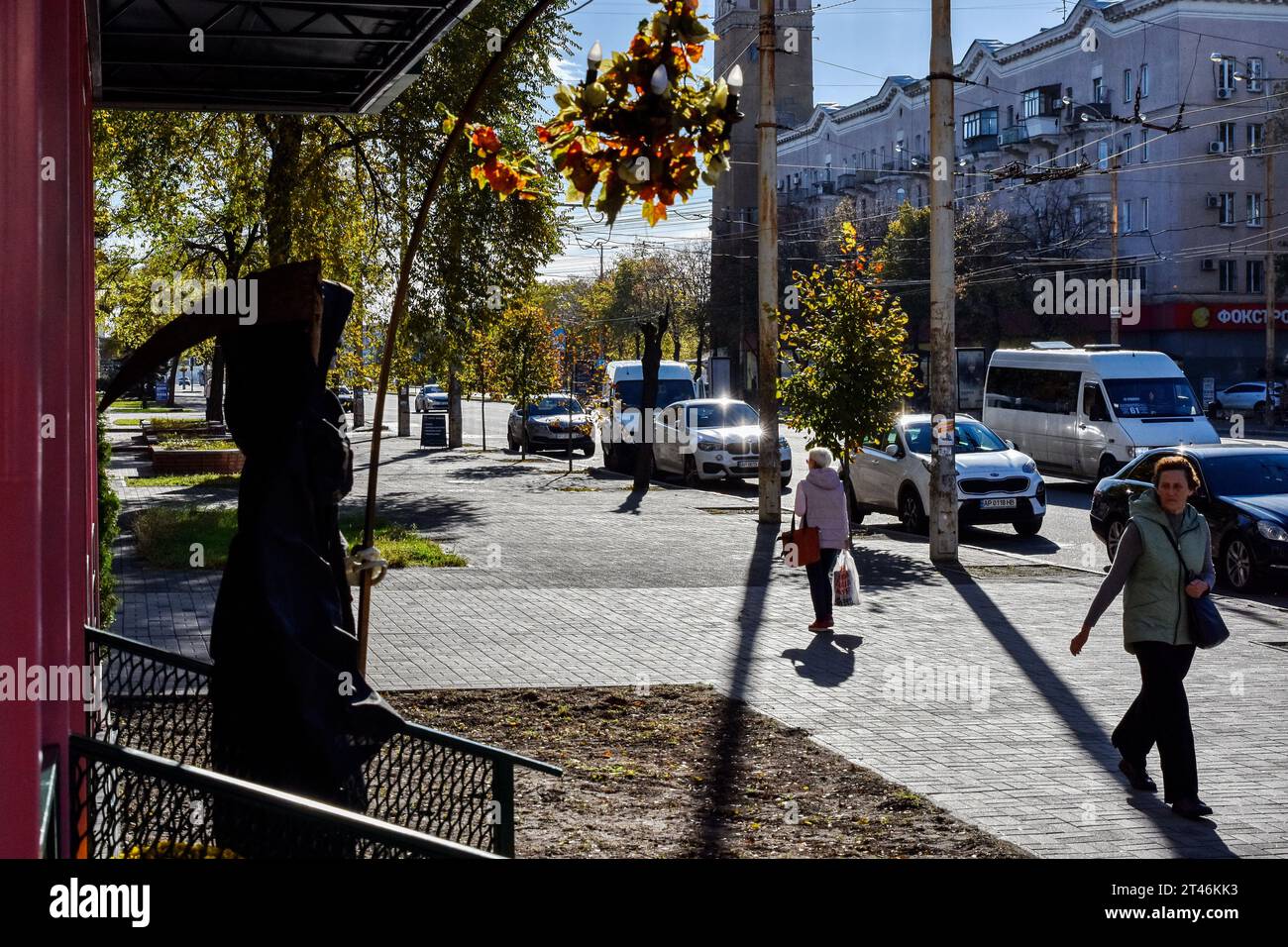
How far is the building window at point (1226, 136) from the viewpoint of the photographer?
6386 cm

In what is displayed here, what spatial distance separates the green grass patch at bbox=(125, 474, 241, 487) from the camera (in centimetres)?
2784

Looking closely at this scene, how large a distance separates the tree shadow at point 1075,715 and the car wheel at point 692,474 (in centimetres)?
1546

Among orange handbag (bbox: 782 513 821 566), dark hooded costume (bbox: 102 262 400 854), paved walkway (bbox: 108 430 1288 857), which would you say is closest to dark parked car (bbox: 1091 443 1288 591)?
paved walkway (bbox: 108 430 1288 857)

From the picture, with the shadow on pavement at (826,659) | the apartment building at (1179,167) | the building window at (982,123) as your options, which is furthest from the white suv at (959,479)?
the building window at (982,123)

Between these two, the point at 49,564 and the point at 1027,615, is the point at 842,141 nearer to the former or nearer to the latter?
the point at 1027,615

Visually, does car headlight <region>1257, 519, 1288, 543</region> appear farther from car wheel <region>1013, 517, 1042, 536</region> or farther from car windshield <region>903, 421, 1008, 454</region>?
car windshield <region>903, 421, 1008, 454</region>

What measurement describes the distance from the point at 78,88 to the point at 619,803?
3927mm

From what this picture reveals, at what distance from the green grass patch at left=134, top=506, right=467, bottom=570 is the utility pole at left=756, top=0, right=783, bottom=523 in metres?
5.38

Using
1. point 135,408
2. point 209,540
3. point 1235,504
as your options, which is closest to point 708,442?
point 209,540

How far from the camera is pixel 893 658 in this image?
452 inches

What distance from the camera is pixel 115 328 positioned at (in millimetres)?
45062

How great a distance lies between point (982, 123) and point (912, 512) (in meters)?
55.2

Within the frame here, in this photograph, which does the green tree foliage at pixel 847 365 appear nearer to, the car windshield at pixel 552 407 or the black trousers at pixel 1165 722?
the black trousers at pixel 1165 722
